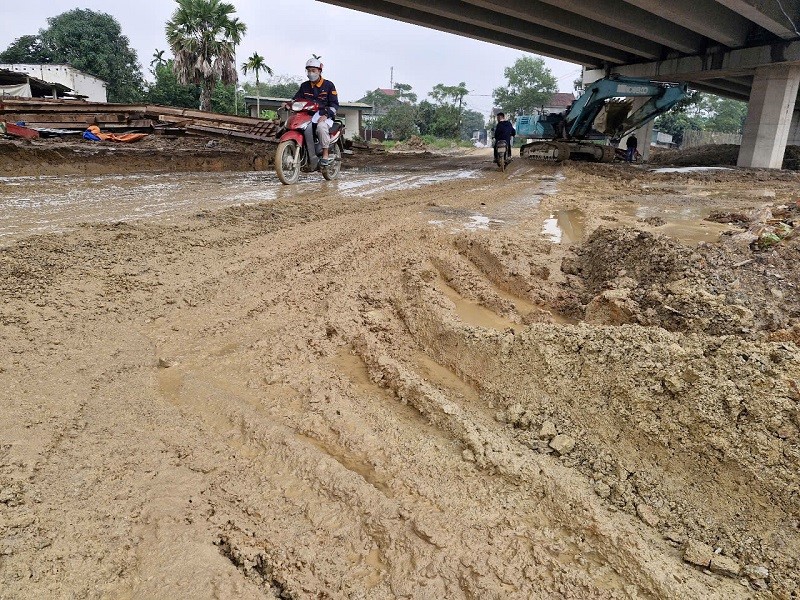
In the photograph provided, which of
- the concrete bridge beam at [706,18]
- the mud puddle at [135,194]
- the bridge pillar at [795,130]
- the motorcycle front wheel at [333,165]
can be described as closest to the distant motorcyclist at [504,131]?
the concrete bridge beam at [706,18]

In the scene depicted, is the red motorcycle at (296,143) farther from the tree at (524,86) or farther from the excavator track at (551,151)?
the tree at (524,86)

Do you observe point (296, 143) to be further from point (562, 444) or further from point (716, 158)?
point (716, 158)

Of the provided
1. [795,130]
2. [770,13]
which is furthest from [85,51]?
[795,130]

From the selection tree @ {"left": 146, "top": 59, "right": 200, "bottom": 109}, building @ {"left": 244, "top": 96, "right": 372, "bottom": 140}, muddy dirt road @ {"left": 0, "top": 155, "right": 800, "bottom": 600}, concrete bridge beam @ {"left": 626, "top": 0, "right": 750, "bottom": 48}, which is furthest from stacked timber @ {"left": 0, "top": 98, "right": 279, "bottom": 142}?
tree @ {"left": 146, "top": 59, "right": 200, "bottom": 109}

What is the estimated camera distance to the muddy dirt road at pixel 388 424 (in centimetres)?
154

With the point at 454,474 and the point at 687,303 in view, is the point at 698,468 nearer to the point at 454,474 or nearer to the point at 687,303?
the point at 454,474

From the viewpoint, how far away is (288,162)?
855 centimetres

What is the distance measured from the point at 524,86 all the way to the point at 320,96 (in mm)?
64748

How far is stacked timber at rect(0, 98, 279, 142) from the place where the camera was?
13.6 m

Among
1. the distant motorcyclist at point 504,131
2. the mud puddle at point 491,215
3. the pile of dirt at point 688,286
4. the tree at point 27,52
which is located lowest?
the pile of dirt at point 688,286

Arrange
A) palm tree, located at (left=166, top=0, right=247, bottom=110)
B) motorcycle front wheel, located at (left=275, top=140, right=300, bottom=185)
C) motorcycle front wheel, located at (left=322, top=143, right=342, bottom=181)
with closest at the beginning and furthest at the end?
motorcycle front wheel, located at (left=275, top=140, right=300, bottom=185)
motorcycle front wheel, located at (left=322, top=143, right=342, bottom=181)
palm tree, located at (left=166, top=0, right=247, bottom=110)

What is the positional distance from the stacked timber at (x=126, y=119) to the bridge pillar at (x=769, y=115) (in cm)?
1788

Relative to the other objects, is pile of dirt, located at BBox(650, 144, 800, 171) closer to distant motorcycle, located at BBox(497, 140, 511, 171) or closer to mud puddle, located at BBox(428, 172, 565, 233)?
distant motorcycle, located at BBox(497, 140, 511, 171)

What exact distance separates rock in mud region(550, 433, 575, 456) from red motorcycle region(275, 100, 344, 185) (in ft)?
23.6
